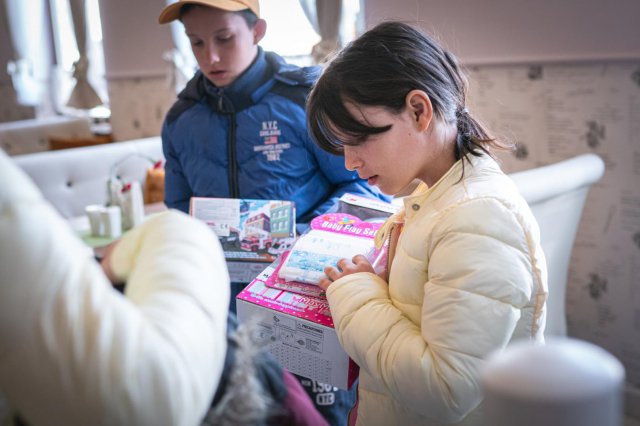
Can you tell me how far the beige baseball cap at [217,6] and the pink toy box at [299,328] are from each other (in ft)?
2.75

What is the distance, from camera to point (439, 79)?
100 cm

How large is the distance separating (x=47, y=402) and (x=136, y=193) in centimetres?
234

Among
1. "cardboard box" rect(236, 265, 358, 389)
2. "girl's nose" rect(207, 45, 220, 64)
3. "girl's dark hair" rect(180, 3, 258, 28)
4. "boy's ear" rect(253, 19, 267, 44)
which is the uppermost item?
"girl's dark hair" rect(180, 3, 258, 28)

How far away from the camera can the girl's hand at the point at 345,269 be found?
1073 millimetres

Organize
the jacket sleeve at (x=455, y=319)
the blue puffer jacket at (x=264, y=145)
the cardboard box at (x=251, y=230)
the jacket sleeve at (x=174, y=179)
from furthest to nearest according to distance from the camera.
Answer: the jacket sleeve at (x=174, y=179) < the blue puffer jacket at (x=264, y=145) < the cardboard box at (x=251, y=230) < the jacket sleeve at (x=455, y=319)

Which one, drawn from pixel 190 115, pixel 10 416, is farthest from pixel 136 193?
pixel 10 416

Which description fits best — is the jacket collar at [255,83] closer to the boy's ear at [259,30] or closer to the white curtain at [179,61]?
the boy's ear at [259,30]

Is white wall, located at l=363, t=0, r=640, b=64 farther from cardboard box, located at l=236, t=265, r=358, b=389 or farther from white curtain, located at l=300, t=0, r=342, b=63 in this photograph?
cardboard box, located at l=236, t=265, r=358, b=389

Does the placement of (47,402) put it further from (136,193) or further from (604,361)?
(136,193)

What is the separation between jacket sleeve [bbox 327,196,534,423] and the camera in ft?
2.74

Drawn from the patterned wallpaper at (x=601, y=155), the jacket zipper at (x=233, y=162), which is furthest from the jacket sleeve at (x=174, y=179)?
the patterned wallpaper at (x=601, y=155)

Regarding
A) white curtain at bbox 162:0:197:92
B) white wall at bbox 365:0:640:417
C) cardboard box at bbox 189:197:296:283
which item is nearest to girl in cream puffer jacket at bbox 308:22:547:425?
cardboard box at bbox 189:197:296:283

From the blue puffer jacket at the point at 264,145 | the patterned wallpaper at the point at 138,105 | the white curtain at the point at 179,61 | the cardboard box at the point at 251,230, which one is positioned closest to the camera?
the cardboard box at the point at 251,230

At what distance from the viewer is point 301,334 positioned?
105 centimetres
